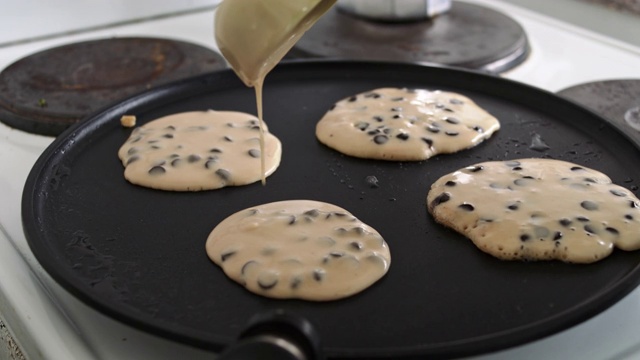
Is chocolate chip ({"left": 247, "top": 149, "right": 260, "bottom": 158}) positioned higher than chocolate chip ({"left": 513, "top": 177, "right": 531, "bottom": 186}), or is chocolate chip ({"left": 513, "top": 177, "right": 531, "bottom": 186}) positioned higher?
chocolate chip ({"left": 513, "top": 177, "right": 531, "bottom": 186})

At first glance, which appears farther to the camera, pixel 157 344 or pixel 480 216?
pixel 480 216

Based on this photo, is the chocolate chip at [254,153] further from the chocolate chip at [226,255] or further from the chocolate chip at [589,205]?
the chocolate chip at [589,205]

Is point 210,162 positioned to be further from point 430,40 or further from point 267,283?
point 430,40

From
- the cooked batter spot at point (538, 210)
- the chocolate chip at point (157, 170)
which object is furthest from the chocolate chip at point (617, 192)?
the chocolate chip at point (157, 170)

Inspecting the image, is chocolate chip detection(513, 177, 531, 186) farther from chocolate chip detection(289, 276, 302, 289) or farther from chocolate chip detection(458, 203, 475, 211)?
chocolate chip detection(289, 276, 302, 289)

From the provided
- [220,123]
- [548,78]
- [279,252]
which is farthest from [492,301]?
[548,78]

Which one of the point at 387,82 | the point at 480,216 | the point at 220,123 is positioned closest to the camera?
the point at 480,216

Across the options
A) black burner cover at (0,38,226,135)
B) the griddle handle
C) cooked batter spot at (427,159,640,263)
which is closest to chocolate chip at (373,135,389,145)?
cooked batter spot at (427,159,640,263)

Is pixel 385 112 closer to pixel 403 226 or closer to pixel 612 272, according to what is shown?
pixel 403 226
